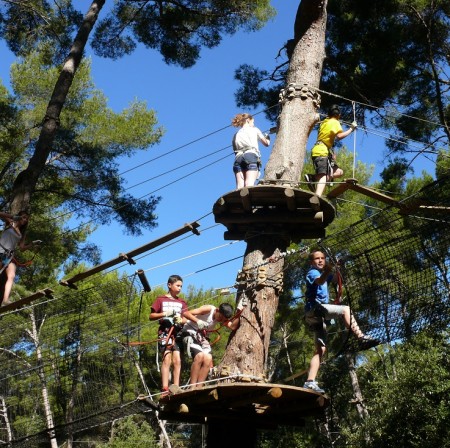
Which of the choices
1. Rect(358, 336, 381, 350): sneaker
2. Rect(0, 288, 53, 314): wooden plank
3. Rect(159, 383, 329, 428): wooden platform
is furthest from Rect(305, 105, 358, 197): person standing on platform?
Rect(0, 288, 53, 314): wooden plank

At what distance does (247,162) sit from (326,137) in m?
0.71

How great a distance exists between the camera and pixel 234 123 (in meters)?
5.35

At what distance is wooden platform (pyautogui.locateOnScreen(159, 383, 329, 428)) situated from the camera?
3709 mm

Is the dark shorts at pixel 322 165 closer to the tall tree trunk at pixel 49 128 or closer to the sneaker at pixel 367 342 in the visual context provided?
the sneaker at pixel 367 342

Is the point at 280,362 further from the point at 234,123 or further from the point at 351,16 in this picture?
the point at 234,123

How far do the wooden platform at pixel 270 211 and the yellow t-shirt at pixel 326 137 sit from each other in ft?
2.47

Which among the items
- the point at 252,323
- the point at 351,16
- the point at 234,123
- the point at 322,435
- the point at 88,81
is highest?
the point at 88,81

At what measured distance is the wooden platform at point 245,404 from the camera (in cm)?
371

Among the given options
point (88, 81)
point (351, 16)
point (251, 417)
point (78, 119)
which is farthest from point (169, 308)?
point (88, 81)

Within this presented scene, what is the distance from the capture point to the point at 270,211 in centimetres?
459

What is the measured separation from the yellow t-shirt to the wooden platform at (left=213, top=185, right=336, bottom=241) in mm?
753

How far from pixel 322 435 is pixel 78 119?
22.6 ft

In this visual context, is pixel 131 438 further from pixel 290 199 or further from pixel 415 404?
pixel 290 199

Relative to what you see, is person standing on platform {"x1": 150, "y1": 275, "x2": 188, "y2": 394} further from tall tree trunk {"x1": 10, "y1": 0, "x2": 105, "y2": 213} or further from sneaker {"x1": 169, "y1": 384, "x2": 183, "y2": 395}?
tall tree trunk {"x1": 10, "y1": 0, "x2": 105, "y2": 213}
